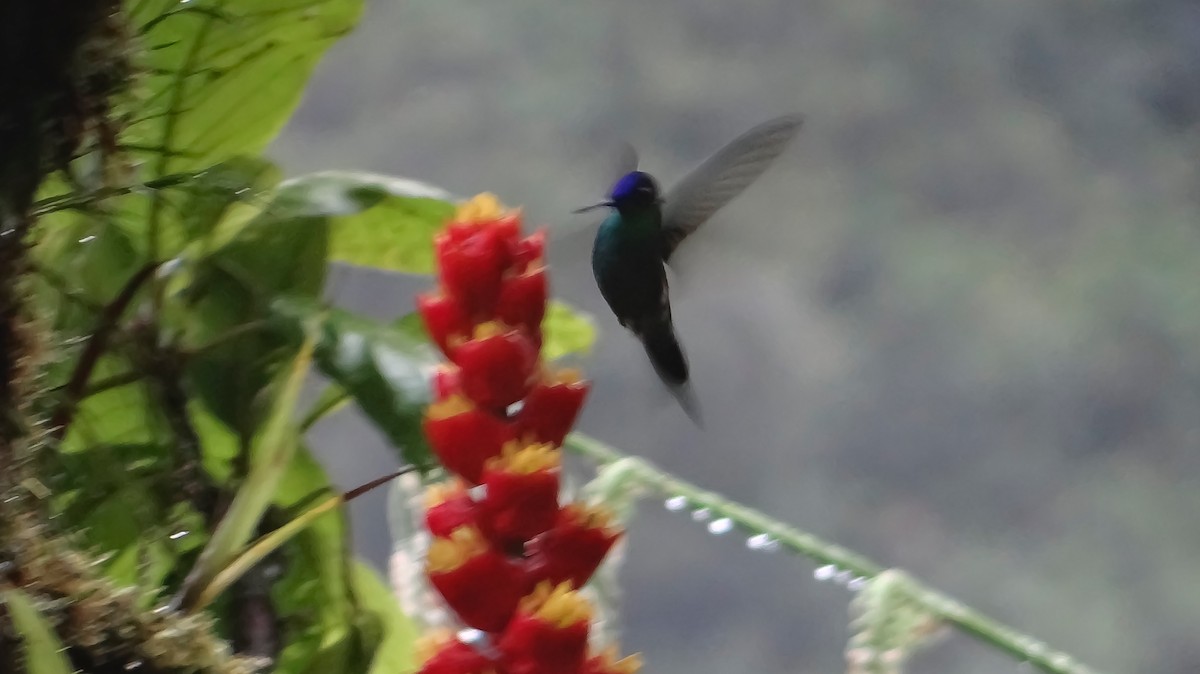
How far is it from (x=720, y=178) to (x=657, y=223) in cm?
5

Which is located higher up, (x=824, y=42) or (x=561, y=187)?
(x=824, y=42)

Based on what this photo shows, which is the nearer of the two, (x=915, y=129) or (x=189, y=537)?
(x=189, y=537)

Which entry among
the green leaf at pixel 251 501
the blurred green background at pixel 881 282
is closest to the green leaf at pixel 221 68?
the green leaf at pixel 251 501

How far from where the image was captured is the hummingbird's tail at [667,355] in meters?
0.57

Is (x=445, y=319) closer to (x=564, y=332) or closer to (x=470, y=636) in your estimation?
(x=470, y=636)

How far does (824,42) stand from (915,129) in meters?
0.14

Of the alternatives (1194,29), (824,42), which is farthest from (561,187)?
(1194,29)

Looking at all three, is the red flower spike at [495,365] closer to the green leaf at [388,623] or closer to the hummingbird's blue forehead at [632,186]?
the hummingbird's blue forehead at [632,186]

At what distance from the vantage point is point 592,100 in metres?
1.12

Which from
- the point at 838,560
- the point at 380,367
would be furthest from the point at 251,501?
the point at 838,560

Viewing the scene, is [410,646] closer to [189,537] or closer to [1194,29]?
[189,537]

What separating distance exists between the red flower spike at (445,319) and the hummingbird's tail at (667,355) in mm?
161

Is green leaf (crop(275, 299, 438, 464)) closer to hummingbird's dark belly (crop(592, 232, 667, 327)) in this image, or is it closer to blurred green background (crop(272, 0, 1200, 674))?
hummingbird's dark belly (crop(592, 232, 667, 327))

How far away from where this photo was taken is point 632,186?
1.68ft
